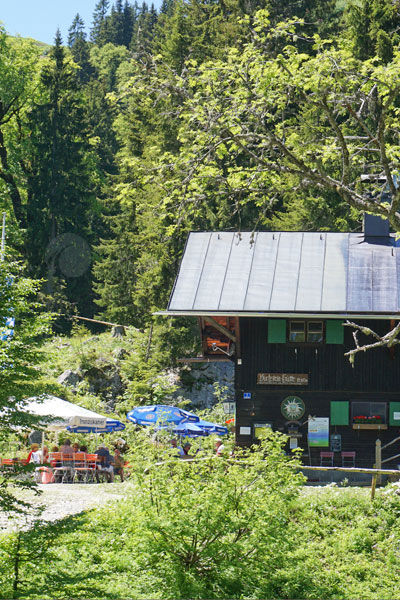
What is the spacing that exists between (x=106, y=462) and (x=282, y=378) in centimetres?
538

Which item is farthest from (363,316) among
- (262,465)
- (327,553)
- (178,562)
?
(178,562)

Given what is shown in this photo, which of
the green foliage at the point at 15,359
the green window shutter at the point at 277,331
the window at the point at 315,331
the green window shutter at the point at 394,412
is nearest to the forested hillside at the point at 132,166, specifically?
the green window shutter at the point at 277,331

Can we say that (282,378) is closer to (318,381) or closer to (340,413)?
(318,381)

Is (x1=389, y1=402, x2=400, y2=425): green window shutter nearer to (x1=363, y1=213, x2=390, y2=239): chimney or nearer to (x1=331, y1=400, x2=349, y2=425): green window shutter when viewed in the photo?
(x1=331, y1=400, x2=349, y2=425): green window shutter

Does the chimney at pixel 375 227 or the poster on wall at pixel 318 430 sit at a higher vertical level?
the chimney at pixel 375 227

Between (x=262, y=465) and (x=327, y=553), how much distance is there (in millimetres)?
2907

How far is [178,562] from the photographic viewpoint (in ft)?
40.5

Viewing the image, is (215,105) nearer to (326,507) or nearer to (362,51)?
(326,507)

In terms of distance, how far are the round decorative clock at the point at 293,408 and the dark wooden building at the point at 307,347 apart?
28mm

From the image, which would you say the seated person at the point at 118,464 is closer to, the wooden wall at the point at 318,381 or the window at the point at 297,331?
the wooden wall at the point at 318,381

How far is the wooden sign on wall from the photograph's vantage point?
24406mm

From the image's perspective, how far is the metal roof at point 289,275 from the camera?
23609 millimetres

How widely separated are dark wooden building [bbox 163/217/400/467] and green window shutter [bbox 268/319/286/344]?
28mm

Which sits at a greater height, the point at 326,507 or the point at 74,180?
the point at 74,180
